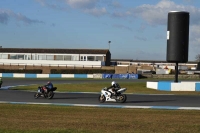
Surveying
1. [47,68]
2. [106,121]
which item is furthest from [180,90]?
[47,68]

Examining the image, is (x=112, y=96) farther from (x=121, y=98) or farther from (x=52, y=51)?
(x=52, y=51)

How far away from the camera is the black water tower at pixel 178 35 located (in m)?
29.4

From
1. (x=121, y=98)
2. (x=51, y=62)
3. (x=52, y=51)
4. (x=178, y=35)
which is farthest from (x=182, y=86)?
(x=52, y=51)

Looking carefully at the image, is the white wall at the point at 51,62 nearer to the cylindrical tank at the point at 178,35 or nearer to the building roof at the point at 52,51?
the building roof at the point at 52,51

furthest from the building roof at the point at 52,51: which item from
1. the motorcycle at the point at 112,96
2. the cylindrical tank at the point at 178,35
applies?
the motorcycle at the point at 112,96

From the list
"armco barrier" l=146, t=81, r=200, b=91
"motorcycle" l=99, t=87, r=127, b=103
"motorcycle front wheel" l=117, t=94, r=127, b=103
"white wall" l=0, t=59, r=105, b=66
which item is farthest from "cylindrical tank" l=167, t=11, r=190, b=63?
"white wall" l=0, t=59, r=105, b=66

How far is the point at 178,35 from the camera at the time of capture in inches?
A: 1164

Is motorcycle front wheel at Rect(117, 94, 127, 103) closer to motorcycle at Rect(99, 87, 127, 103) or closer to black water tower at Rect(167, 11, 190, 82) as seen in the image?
motorcycle at Rect(99, 87, 127, 103)

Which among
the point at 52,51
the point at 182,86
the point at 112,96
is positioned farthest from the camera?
the point at 52,51

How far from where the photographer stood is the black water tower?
2939 centimetres

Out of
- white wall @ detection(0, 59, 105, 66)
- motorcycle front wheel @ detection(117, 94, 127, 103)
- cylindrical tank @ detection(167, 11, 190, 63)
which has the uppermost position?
cylindrical tank @ detection(167, 11, 190, 63)

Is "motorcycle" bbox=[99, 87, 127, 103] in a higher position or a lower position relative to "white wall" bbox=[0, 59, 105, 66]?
lower

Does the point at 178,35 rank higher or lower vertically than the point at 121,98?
higher

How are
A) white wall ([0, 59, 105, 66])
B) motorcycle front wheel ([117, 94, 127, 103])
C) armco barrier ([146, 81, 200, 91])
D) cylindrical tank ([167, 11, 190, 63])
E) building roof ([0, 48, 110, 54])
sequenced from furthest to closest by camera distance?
1. building roof ([0, 48, 110, 54])
2. white wall ([0, 59, 105, 66])
3. cylindrical tank ([167, 11, 190, 63])
4. armco barrier ([146, 81, 200, 91])
5. motorcycle front wheel ([117, 94, 127, 103])
